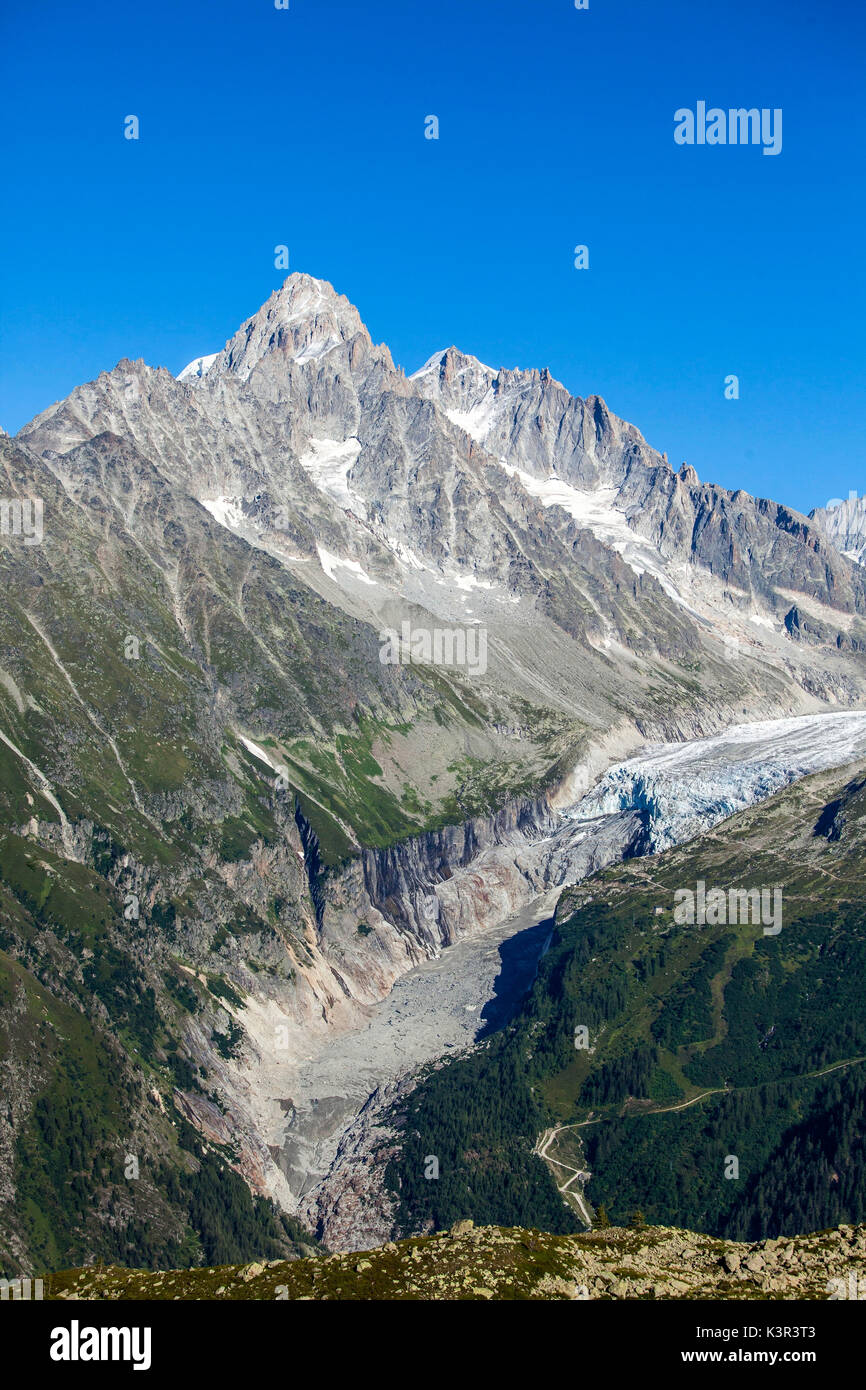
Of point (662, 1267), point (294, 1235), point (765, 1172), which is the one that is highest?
point (662, 1267)

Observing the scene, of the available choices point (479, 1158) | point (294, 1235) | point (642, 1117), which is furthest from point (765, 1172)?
point (294, 1235)

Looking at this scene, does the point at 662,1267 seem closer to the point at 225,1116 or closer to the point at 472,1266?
the point at 472,1266

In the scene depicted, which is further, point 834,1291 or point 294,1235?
point 294,1235
